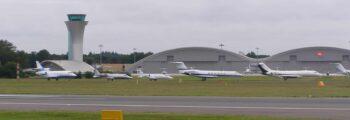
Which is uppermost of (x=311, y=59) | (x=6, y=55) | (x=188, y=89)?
(x=6, y=55)

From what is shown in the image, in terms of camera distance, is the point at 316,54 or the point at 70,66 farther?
the point at 316,54

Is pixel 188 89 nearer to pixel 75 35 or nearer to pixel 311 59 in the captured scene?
pixel 311 59

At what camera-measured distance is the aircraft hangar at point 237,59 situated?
165587 mm

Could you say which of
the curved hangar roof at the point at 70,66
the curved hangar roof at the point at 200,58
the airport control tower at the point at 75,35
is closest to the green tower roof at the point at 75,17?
the airport control tower at the point at 75,35

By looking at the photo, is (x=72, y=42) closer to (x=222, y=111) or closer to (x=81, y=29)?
(x=81, y=29)

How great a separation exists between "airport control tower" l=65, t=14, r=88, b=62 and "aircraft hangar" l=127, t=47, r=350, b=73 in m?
19.2

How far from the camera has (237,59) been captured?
180000mm

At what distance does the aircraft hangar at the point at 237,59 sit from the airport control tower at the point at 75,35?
19153mm

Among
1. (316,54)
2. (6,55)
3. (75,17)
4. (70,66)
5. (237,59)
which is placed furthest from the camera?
(237,59)

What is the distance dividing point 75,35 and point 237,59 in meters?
43.3

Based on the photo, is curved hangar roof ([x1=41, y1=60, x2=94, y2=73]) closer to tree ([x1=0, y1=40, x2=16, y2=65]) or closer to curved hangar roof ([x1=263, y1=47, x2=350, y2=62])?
tree ([x1=0, y1=40, x2=16, y2=65])

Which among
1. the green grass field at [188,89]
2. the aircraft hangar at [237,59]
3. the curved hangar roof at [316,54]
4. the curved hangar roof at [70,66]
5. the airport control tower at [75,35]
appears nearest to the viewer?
the green grass field at [188,89]

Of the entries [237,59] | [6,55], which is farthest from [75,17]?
[237,59]

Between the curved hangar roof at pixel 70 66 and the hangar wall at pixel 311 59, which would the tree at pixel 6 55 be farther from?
the hangar wall at pixel 311 59
